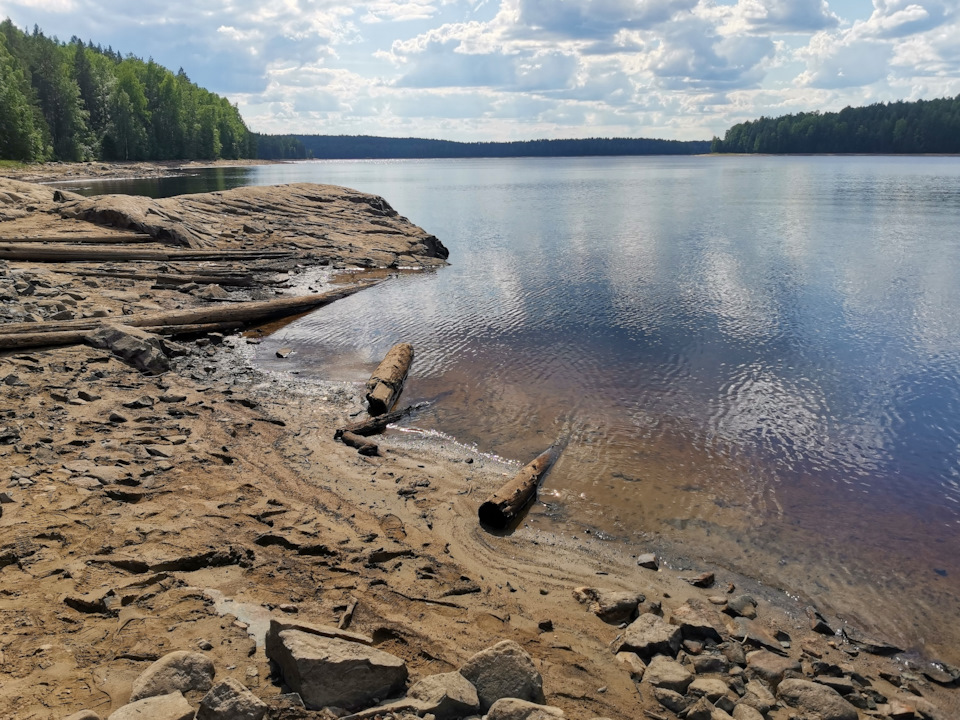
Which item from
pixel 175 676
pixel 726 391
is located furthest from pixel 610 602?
pixel 726 391

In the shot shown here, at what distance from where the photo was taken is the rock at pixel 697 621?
7004 mm

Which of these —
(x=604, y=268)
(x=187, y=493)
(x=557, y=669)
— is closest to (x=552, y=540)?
(x=557, y=669)

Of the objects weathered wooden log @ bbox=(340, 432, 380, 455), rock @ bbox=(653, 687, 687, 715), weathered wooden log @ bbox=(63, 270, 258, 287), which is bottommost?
rock @ bbox=(653, 687, 687, 715)

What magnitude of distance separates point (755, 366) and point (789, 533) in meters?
7.58

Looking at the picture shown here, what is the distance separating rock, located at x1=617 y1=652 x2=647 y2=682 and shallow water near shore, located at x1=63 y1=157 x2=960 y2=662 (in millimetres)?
2757

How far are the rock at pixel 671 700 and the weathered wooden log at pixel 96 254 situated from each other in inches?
919

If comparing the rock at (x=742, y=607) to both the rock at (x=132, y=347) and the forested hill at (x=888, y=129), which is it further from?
the forested hill at (x=888, y=129)

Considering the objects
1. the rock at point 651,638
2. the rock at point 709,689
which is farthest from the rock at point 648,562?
the rock at point 709,689

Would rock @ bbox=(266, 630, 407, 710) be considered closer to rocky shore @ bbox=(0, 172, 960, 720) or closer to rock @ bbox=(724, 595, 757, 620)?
rocky shore @ bbox=(0, 172, 960, 720)

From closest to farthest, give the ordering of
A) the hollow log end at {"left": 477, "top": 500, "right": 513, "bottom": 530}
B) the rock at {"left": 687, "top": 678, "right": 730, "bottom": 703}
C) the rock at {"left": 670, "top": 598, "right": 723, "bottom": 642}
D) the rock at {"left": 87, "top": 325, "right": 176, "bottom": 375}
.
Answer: the rock at {"left": 687, "top": 678, "right": 730, "bottom": 703} < the rock at {"left": 670, "top": 598, "right": 723, "bottom": 642} < the hollow log end at {"left": 477, "top": 500, "right": 513, "bottom": 530} < the rock at {"left": 87, "top": 325, "right": 176, "bottom": 375}

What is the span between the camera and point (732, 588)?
8.23m

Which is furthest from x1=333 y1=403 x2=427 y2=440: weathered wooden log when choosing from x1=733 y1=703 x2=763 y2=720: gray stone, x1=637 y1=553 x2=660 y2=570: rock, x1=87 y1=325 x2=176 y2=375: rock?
x1=733 y1=703 x2=763 y2=720: gray stone

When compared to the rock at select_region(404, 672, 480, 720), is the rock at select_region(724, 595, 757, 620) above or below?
below

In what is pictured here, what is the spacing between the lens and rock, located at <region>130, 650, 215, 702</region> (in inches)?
185
